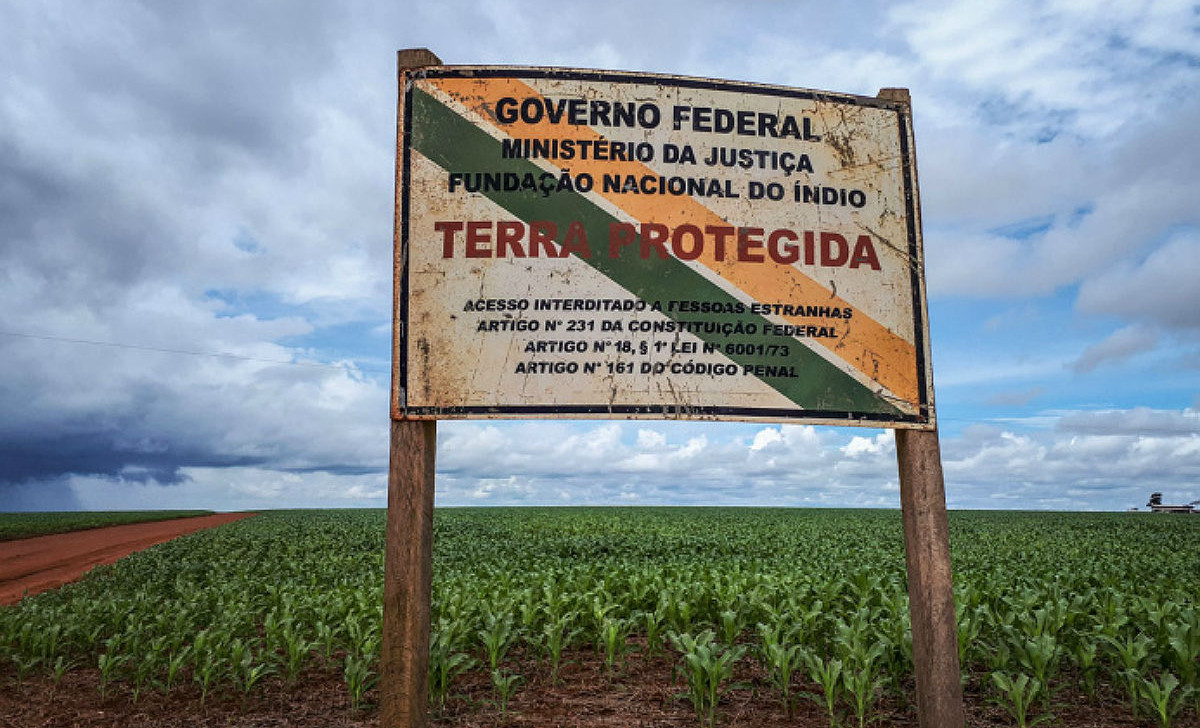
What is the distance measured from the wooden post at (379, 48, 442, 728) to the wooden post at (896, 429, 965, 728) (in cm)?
273

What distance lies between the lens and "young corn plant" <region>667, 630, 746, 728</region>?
5.30 meters

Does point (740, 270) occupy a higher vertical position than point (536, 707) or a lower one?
higher

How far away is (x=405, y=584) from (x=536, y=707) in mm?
2091

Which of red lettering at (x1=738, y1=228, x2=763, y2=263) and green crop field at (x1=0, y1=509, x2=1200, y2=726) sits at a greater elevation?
red lettering at (x1=738, y1=228, x2=763, y2=263)

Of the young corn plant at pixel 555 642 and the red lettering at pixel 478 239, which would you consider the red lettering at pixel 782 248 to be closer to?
the red lettering at pixel 478 239

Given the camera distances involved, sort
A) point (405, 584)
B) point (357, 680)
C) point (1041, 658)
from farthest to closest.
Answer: point (357, 680) < point (1041, 658) < point (405, 584)

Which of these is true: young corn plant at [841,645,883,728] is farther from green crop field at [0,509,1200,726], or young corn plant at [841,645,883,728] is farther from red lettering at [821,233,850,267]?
red lettering at [821,233,850,267]

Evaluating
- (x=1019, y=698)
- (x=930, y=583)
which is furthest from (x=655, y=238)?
(x=1019, y=698)

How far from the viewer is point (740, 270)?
14.9 feet

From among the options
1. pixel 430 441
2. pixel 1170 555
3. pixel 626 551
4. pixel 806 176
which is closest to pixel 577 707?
pixel 430 441

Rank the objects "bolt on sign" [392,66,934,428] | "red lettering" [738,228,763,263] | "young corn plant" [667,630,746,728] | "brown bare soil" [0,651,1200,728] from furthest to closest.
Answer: "brown bare soil" [0,651,1200,728]
"young corn plant" [667,630,746,728]
"red lettering" [738,228,763,263]
"bolt on sign" [392,66,934,428]

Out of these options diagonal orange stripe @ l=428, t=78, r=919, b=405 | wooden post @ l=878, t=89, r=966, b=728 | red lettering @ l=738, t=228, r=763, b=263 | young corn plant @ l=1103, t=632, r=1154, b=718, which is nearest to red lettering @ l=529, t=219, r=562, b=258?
diagonal orange stripe @ l=428, t=78, r=919, b=405

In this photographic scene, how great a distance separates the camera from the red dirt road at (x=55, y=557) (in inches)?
696

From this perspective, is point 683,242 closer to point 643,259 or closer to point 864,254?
point 643,259
